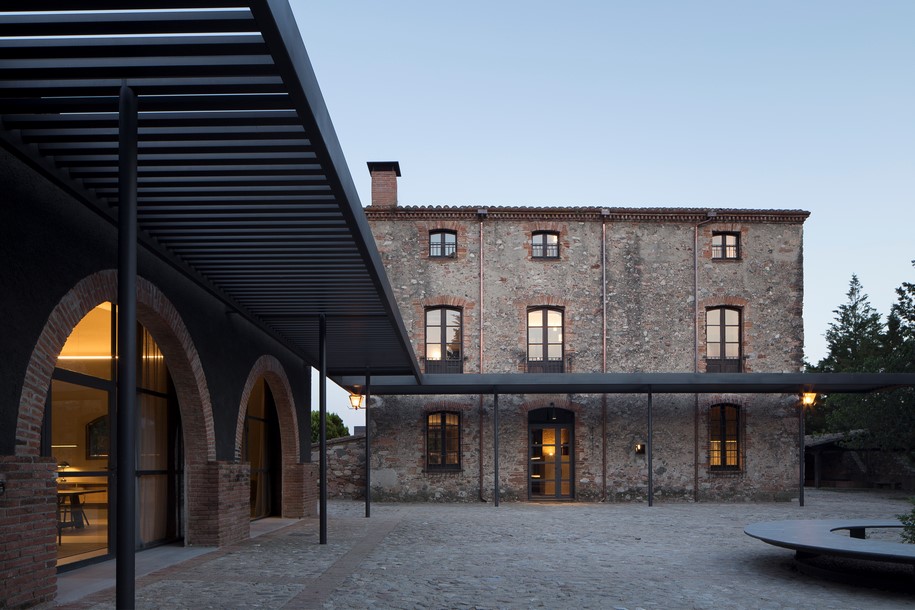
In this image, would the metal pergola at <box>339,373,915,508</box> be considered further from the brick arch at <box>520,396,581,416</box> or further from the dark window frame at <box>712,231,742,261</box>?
the dark window frame at <box>712,231,742,261</box>

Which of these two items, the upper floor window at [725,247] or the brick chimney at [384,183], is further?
the brick chimney at [384,183]

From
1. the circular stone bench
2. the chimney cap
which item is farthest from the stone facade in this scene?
the circular stone bench

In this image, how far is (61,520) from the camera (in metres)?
8.48

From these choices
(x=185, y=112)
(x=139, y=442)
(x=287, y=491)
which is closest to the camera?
(x=185, y=112)

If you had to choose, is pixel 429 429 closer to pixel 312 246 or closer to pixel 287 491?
pixel 287 491

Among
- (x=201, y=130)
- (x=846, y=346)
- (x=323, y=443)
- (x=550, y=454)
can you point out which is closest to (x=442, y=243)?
(x=550, y=454)

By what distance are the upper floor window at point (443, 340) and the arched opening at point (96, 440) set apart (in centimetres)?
1067

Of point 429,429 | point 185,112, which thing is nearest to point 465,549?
point 185,112

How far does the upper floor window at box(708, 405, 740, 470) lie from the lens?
68.8 feet

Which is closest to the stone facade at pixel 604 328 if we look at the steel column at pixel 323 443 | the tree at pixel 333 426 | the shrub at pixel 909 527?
the steel column at pixel 323 443

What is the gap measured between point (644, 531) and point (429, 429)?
8417 millimetres

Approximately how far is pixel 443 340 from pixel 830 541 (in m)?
13.3

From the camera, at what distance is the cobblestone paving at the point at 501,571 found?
7.35 m

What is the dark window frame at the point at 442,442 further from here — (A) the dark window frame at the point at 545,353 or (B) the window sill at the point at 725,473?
(B) the window sill at the point at 725,473
